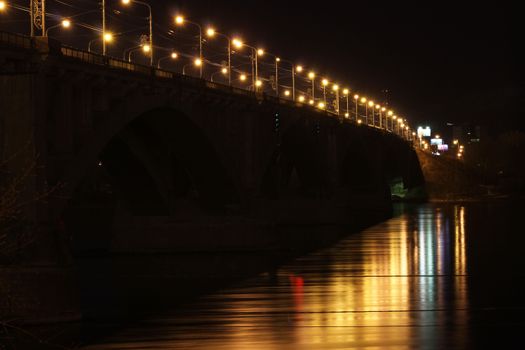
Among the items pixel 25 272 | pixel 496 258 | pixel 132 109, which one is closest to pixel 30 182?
pixel 25 272

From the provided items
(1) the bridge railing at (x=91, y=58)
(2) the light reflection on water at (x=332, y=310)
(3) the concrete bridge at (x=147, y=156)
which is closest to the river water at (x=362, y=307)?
(2) the light reflection on water at (x=332, y=310)

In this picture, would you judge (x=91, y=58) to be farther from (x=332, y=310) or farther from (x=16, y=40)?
(x=332, y=310)

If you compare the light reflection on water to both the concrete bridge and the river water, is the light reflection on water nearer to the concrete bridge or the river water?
the river water

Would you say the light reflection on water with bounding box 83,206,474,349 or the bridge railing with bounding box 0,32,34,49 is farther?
the bridge railing with bounding box 0,32,34,49

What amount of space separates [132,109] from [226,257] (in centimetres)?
1315

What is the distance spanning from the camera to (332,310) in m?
35.5

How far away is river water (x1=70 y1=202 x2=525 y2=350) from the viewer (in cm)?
2923

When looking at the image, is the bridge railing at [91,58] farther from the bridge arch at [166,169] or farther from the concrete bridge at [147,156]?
the bridge arch at [166,169]

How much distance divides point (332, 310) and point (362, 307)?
1.37m

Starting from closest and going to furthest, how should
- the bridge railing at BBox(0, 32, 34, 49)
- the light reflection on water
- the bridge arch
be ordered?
1. the light reflection on water
2. the bridge railing at BBox(0, 32, 34, 49)
3. the bridge arch

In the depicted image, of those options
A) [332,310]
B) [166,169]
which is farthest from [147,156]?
[332,310]

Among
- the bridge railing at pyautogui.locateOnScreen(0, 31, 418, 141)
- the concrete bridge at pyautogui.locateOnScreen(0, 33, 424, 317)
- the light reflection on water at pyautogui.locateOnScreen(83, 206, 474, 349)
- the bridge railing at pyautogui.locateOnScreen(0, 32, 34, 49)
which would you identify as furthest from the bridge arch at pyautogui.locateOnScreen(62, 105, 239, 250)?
the bridge railing at pyautogui.locateOnScreen(0, 32, 34, 49)

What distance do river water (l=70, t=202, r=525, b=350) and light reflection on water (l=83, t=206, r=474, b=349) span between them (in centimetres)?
3

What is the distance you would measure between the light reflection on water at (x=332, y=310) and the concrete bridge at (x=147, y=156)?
14.1 feet
